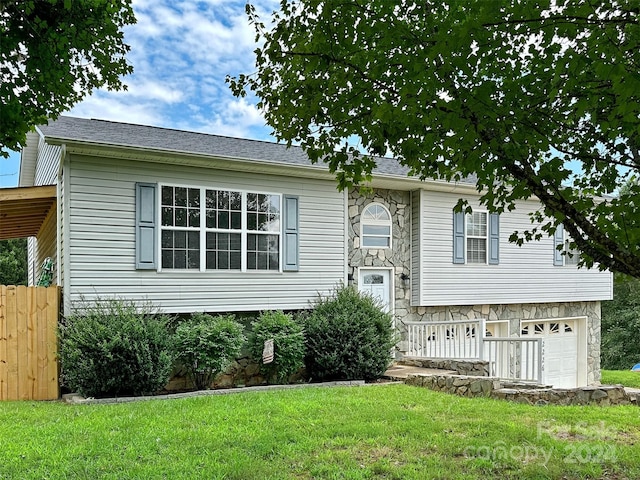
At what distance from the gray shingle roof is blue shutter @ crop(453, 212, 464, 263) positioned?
1.73 meters

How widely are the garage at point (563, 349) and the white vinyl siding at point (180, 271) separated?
662cm

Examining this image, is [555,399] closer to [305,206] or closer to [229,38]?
[305,206]

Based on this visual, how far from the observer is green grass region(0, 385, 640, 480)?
4008 mm

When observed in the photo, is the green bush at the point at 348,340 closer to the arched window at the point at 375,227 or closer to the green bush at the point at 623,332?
the arched window at the point at 375,227

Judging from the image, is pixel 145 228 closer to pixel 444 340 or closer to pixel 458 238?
pixel 444 340

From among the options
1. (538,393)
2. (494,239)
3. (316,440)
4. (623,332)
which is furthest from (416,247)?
(623,332)

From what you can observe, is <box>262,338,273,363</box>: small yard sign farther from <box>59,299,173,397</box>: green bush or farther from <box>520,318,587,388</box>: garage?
<box>520,318,587,388</box>: garage

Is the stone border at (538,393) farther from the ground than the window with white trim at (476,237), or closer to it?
closer to it

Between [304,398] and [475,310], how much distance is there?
22.2ft

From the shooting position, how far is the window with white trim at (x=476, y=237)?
11945mm

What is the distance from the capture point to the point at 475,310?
1220 centimetres

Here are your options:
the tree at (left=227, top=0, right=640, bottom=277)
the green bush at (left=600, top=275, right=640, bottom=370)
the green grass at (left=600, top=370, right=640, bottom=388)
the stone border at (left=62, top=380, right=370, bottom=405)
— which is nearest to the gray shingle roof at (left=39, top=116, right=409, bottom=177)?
the stone border at (left=62, top=380, right=370, bottom=405)

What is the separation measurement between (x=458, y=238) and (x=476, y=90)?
8.97 meters

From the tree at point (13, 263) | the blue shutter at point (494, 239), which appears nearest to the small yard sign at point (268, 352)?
the blue shutter at point (494, 239)
